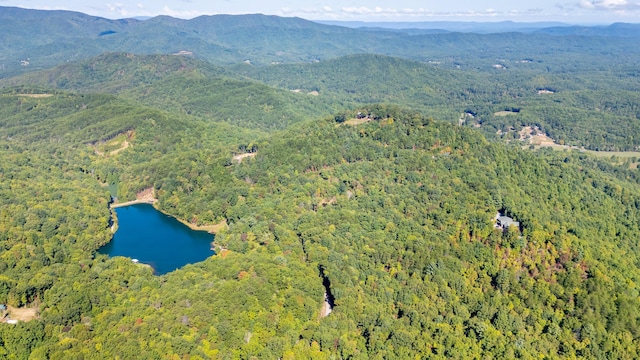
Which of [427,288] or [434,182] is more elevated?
[434,182]

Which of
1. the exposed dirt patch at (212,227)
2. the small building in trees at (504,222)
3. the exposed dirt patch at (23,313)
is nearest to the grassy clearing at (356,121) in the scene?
the exposed dirt patch at (212,227)

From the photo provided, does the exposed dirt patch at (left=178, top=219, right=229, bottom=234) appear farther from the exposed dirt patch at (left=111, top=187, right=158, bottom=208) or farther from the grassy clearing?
the grassy clearing

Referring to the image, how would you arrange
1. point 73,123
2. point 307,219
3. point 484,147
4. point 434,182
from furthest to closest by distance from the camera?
point 73,123 < point 484,147 < point 434,182 < point 307,219

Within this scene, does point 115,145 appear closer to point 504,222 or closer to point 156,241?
point 156,241

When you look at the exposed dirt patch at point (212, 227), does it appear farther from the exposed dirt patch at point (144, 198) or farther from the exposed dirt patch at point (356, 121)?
the exposed dirt patch at point (356, 121)

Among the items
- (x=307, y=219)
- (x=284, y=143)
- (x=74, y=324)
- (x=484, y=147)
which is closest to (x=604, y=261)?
(x=484, y=147)

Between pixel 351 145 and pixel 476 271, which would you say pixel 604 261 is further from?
pixel 351 145

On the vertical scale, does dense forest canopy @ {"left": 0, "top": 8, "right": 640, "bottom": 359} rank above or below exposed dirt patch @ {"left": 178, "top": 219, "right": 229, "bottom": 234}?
above

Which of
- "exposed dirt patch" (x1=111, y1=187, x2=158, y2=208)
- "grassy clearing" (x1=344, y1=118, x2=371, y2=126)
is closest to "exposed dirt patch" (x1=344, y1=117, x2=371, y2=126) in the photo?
"grassy clearing" (x1=344, y1=118, x2=371, y2=126)
